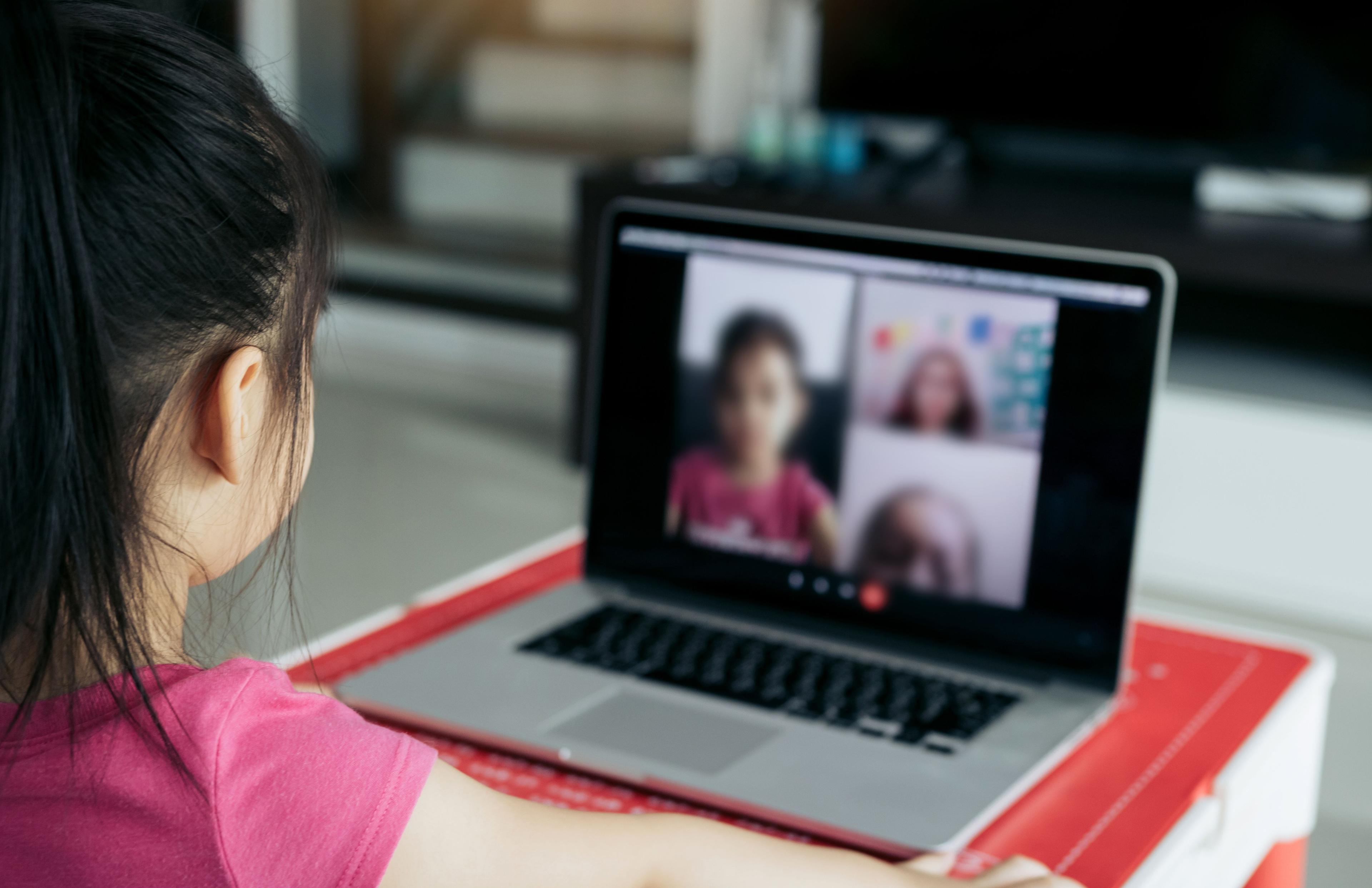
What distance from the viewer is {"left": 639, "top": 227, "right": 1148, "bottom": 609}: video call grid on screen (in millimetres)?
866

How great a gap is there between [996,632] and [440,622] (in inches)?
14.4

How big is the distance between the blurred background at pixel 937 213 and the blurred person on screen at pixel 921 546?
2.96 ft

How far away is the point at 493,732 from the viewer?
771 mm

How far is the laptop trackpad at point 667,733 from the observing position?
0.75m

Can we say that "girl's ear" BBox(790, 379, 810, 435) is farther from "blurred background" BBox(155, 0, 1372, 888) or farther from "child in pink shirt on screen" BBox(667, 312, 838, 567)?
"blurred background" BBox(155, 0, 1372, 888)

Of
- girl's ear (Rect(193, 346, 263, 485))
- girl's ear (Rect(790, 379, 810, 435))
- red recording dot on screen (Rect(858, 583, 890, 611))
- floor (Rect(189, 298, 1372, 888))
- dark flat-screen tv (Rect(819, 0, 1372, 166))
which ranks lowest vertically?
floor (Rect(189, 298, 1372, 888))

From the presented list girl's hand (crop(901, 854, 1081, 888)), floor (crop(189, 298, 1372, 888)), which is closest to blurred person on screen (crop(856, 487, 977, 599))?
girl's hand (crop(901, 854, 1081, 888))

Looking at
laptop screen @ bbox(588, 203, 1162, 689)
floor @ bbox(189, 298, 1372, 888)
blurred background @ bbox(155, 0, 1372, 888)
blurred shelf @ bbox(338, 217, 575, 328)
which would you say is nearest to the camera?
laptop screen @ bbox(588, 203, 1162, 689)

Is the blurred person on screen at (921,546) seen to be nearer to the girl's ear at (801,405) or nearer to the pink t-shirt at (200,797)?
the girl's ear at (801,405)

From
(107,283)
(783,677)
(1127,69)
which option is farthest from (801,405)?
(1127,69)

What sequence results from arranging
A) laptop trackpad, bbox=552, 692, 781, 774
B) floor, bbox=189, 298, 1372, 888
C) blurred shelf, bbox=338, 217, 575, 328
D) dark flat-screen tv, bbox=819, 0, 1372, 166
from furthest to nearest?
blurred shelf, bbox=338, 217, 575, 328 → dark flat-screen tv, bbox=819, 0, 1372, 166 → floor, bbox=189, 298, 1372, 888 → laptop trackpad, bbox=552, 692, 781, 774

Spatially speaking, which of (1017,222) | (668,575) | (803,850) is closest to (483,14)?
(1017,222)

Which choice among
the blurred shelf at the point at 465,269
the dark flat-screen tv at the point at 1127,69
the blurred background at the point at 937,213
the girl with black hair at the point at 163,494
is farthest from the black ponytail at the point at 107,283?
the blurred shelf at the point at 465,269

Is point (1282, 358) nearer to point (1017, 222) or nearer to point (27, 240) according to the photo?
point (1017, 222)
